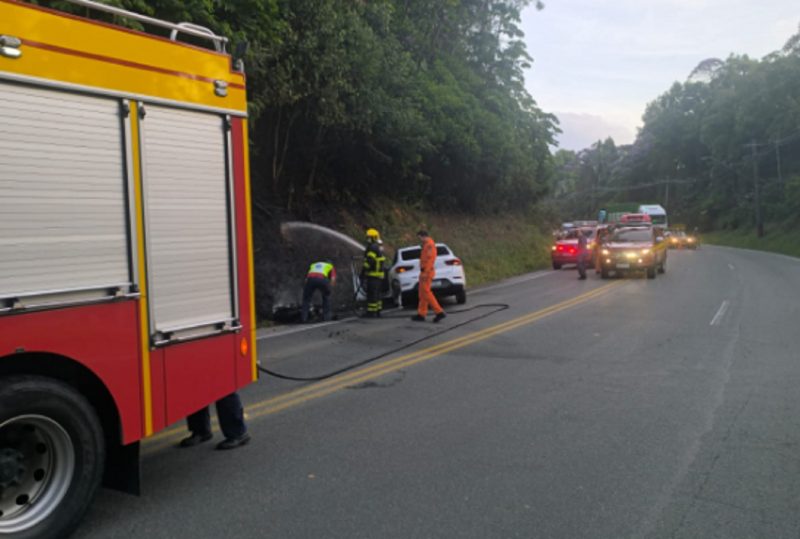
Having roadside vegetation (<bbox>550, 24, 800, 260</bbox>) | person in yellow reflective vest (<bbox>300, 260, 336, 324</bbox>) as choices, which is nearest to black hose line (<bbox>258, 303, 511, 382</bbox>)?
person in yellow reflective vest (<bbox>300, 260, 336, 324</bbox>)

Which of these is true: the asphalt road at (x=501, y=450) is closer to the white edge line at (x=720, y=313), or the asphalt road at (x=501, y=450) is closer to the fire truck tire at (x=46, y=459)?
the fire truck tire at (x=46, y=459)

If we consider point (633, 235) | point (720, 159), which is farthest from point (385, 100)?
point (720, 159)

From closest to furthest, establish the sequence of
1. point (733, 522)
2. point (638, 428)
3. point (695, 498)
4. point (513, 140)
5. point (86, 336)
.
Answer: point (86, 336)
point (733, 522)
point (695, 498)
point (638, 428)
point (513, 140)

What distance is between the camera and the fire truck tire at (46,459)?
352 cm

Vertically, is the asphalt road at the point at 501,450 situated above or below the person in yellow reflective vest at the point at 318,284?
below

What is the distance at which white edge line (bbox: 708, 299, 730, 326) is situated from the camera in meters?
12.2

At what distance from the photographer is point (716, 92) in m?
82.3

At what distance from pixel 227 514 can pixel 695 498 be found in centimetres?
300

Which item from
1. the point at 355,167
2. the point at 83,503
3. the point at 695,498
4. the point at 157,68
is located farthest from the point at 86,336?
the point at 355,167

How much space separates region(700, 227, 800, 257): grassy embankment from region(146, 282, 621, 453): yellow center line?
36.3 m

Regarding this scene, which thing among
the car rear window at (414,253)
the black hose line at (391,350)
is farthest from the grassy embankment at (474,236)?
the black hose line at (391,350)

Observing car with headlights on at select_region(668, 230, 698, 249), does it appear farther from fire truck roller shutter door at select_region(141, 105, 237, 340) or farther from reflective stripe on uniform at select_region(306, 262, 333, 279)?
fire truck roller shutter door at select_region(141, 105, 237, 340)

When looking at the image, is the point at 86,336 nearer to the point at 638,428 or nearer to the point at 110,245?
the point at 110,245

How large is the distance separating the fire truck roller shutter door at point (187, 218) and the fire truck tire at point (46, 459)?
72cm
